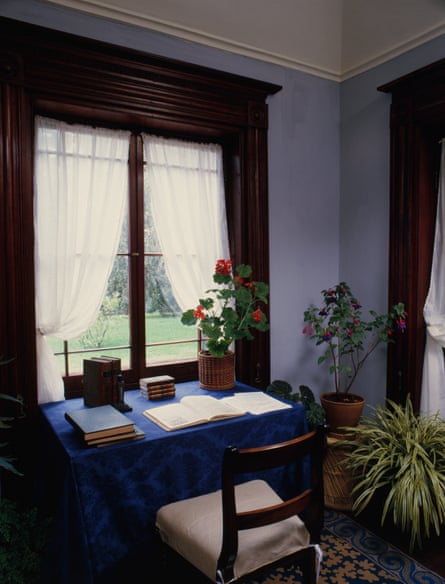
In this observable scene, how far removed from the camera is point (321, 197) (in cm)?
348

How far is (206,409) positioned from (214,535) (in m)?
0.65

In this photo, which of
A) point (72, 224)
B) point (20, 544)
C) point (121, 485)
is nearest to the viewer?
point (121, 485)

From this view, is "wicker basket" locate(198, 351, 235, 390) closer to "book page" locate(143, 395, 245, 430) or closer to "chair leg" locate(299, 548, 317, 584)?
"book page" locate(143, 395, 245, 430)

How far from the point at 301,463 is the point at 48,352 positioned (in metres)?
1.48

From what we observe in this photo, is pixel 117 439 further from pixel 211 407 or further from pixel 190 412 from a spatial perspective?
pixel 211 407

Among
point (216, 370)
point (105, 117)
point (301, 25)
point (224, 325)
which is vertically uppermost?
point (301, 25)

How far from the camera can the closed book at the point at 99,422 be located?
6.26 ft

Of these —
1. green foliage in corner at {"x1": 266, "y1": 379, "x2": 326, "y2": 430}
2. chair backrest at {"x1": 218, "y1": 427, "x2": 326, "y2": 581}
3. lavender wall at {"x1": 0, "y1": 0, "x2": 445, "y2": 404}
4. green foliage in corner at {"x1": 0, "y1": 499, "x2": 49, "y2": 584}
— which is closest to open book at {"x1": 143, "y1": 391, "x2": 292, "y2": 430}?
green foliage in corner at {"x1": 266, "y1": 379, "x2": 326, "y2": 430}

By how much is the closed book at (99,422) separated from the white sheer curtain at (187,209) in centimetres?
106

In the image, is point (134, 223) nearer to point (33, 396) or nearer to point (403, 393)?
point (33, 396)

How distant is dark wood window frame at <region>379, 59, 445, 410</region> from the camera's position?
3.03 metres

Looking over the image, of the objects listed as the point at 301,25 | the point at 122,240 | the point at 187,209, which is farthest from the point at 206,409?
the point at 301,25

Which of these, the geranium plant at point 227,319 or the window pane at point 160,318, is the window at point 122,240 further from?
the geranium plant at point 227,319

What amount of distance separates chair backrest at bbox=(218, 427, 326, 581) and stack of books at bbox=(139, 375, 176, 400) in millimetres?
1023
